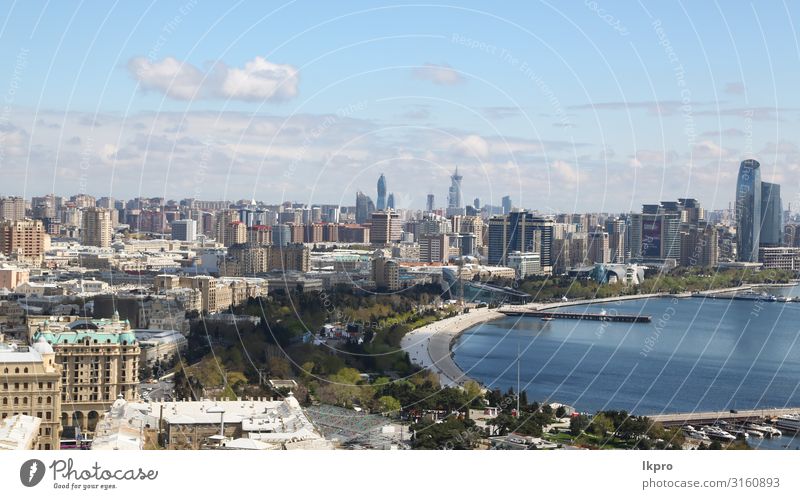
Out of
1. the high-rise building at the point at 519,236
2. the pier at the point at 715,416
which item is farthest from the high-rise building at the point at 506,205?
the pier at the point at 715,416

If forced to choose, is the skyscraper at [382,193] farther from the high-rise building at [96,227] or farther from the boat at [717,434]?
the boat at [717,434]

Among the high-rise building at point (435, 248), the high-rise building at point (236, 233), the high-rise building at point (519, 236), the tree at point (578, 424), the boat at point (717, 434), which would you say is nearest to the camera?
the tree at point (578, 424)

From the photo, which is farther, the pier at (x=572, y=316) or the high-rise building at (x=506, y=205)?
the high-rise building at (x=506, y=205)

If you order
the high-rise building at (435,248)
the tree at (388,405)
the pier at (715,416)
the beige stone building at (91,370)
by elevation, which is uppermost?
the high-rise building at (435,248)

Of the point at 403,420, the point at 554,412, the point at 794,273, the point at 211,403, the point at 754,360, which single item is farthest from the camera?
the point at 794,273

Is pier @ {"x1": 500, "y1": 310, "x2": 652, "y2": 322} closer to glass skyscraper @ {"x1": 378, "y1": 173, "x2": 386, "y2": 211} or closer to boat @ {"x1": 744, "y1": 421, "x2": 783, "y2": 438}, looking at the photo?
glass skyscraper @ {"x1": 378, "y1": 173, "x2": 386, "y2": 211}
